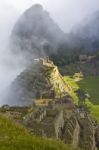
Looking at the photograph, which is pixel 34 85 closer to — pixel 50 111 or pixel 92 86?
pixel 92 86

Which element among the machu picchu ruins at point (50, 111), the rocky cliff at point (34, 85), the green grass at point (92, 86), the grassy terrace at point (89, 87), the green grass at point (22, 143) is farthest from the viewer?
the green grass at point (92, 86)

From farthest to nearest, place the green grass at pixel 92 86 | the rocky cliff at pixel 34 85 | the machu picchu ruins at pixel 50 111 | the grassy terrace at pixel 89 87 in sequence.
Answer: the green grass at pixel 92 86 < the grassy terrace at pixel 89 87 < the rocky cliff at pixel 34 85 < the machu picchu ruins at pixel 50 111

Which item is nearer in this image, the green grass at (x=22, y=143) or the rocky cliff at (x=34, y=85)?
the green grass at (x=22, y=143)

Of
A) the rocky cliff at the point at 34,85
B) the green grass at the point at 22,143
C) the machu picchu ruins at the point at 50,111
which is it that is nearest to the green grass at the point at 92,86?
the machu picchu ruins at the point at 50,111

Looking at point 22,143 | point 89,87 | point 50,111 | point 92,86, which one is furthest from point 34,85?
point 22,143

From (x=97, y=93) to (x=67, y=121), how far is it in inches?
3856

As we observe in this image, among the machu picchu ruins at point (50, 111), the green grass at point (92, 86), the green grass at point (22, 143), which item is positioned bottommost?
the green grass at point (22, 143)

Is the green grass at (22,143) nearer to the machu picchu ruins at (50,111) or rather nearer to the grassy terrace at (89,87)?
the machu picchu ruins at (50,111)

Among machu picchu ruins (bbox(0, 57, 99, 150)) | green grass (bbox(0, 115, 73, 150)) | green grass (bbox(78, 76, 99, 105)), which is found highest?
green grass (bbox(78, 76, 99, 105))

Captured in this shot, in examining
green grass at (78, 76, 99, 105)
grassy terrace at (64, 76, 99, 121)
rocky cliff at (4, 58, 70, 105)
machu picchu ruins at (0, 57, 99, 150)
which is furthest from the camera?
green grass at (78, 76, 99, 105)

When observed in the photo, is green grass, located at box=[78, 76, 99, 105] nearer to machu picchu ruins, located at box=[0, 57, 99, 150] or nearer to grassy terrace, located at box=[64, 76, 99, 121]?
grassy terrace, located at box=[64, 76, 99, 121]

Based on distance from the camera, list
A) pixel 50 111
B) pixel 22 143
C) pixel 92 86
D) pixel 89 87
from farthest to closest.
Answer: pixel 92 86, pixel 89 87, pixel 50 111, pixel 22 143

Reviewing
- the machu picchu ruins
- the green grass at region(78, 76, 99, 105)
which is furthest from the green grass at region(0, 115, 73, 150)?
the green grass at region(78, 76, 99, 105)

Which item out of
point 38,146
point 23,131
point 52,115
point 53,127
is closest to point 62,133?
point 53,127
